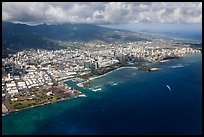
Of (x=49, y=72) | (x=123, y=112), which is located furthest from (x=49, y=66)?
(x=123, y=112)

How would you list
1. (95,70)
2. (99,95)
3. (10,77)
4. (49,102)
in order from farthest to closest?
(95,70) < (10,77) < (99,95) < (49,102)

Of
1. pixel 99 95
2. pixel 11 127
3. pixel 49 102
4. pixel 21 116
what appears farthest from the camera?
pixel 99 95

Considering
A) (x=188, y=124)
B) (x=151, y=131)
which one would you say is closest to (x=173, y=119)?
(x=188, y=124)

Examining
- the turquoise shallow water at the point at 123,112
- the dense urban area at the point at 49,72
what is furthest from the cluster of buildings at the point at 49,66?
the turquoise shallow water at the point at 123,112

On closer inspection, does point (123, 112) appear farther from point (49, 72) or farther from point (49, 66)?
point (49, 66)

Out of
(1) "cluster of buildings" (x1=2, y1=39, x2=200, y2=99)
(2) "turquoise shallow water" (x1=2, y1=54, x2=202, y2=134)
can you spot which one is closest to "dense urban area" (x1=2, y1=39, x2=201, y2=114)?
(1) "cluster of buildings" (x1=2, y1=39, x2=200, y2=99)

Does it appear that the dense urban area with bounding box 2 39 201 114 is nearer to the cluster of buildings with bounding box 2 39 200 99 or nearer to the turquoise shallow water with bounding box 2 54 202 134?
the cluster of buildings with bounding box 2 39 200 99

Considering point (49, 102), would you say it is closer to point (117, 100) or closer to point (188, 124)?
A: point (117, 100)

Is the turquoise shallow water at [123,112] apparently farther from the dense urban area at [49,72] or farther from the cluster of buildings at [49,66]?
the cluster of buildings at [49,66]
